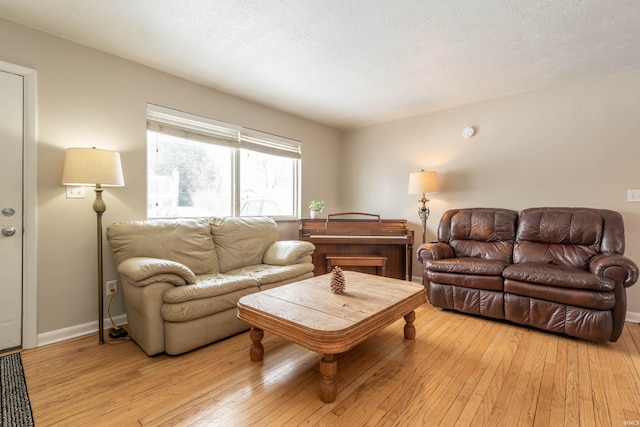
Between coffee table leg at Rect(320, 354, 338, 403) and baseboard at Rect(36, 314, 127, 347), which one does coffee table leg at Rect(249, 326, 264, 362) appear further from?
baseboard at Rect(36, 314, 127, 347)

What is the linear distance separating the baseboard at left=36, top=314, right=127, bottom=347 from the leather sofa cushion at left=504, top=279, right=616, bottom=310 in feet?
11.4

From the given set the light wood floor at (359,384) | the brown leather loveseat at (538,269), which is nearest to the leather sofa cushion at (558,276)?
the brown leather loveseat at (538,269)

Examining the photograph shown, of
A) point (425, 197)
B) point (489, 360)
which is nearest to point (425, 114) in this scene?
point (425, 197)

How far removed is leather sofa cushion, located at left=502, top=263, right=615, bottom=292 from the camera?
85.9 inches

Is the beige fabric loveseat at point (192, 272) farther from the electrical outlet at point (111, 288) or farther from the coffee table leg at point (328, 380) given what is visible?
the coffee table leg at point (328, 380)

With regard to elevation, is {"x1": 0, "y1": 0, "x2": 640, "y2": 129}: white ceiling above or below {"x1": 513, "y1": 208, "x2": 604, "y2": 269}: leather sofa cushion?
above

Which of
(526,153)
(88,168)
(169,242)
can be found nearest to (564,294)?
(526,153)

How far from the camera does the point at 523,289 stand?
2484mm

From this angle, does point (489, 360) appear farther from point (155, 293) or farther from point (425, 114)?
point (425, 114)

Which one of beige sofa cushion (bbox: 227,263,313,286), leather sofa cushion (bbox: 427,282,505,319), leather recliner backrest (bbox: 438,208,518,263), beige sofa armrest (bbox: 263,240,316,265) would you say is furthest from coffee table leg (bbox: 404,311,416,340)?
leather recliner backrest (bbox: 438,208,518,263)

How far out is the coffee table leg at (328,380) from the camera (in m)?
1.53

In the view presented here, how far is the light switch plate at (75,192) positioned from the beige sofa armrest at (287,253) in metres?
1.69

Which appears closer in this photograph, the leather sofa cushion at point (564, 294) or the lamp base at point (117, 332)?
the leather sofa cushion at point (564, 294)

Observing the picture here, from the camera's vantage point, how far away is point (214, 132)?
3.25 m
